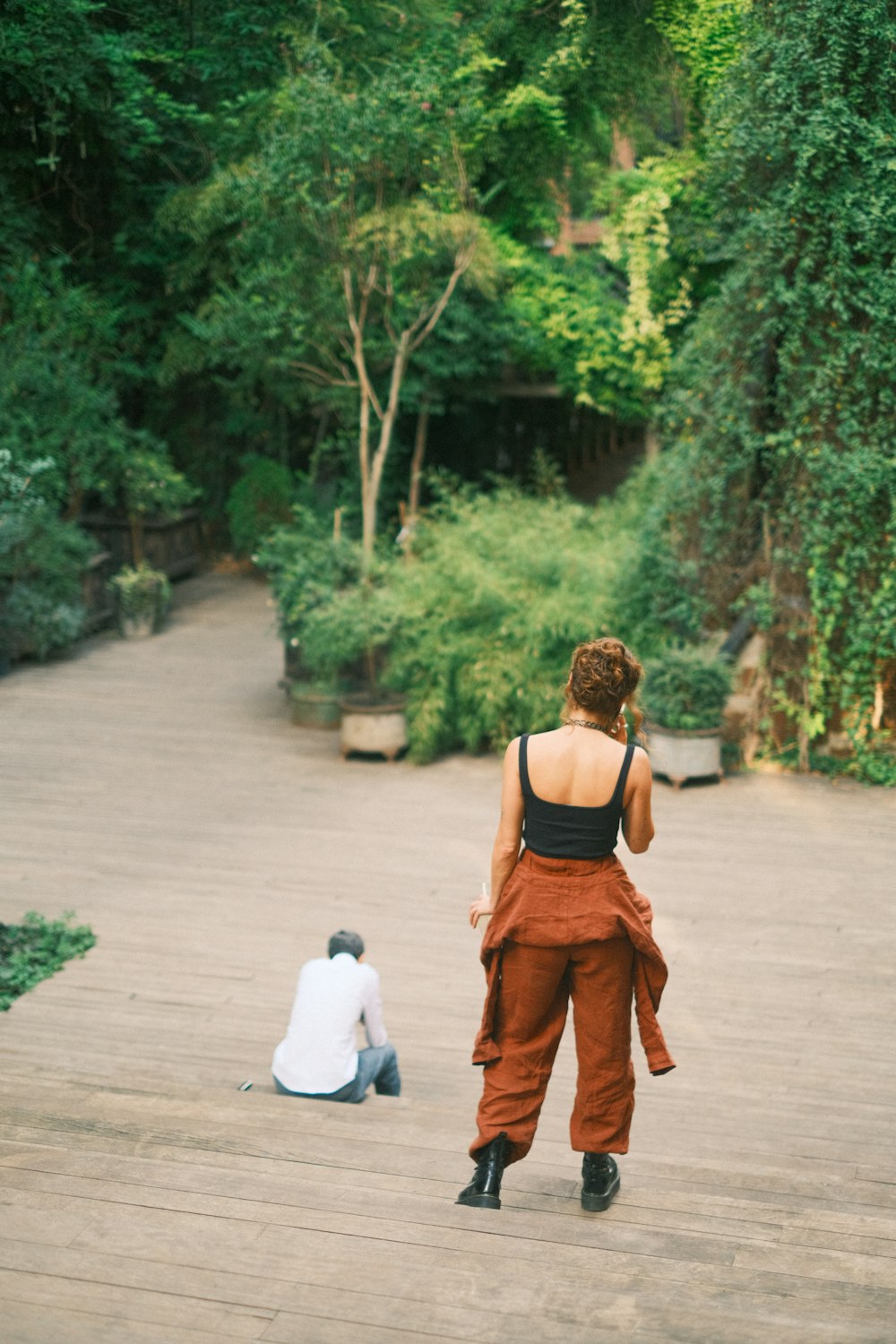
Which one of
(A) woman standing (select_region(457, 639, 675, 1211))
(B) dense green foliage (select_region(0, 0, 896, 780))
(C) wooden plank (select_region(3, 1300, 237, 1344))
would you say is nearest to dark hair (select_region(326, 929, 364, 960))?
(A) woman standing (select_region(457, 639, 675, 1211))

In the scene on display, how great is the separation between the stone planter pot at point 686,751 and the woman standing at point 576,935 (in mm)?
5360

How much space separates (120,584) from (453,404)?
3.96 meters

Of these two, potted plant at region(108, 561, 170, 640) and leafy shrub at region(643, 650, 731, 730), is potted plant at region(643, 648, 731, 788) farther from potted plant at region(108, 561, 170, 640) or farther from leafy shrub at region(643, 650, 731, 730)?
potted plant at region(108, 561, 170, 640)

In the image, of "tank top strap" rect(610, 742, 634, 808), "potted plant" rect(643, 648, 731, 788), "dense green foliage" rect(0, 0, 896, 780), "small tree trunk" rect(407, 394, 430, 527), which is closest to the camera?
"tank top strap" rect(610, 742, 634, 808)

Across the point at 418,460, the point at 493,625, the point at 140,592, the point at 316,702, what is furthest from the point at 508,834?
the point at 418,460

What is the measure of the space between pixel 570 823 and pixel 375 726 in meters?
6.12

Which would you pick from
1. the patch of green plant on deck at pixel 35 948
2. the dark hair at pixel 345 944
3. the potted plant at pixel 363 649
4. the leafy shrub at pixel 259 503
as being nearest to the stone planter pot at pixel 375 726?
the potted plant at pixel 363 649

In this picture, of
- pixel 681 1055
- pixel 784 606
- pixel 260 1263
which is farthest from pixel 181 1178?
pixel 784 606

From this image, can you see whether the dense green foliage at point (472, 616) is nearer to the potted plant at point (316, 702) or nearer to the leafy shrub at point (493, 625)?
the leafy shrub at point (493, 625)

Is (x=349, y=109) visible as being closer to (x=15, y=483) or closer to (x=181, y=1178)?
(x=15, y=483)

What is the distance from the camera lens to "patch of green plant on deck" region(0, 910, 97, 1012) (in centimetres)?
582

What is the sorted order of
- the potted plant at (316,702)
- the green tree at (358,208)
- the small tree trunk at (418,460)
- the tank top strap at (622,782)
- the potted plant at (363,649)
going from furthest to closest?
the small tree trunk at (418,460) → the potted plant at (316,702) → the green tree at (358,208) → the potted plant at (363,649) → the tank top strap at (622,782)

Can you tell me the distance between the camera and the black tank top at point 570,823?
9.78 ft

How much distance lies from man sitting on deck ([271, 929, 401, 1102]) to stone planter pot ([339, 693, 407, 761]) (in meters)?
4.64
